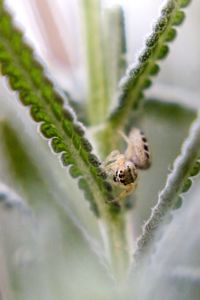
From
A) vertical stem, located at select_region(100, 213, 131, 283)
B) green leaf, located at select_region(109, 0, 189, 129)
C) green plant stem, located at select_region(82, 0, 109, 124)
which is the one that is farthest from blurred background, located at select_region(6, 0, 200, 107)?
vertical stem, located at select_region(100, 213, 131, 283)

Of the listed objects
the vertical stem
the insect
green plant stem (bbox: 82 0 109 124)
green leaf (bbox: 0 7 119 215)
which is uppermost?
green leaf (bbox: 0 7 119 215)

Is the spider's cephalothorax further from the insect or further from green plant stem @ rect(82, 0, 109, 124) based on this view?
green plant stem @ rect(82, 0, 109, 124)

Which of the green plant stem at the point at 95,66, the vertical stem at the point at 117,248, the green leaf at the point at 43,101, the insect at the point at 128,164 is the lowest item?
the vertical stem at the point at 117,248

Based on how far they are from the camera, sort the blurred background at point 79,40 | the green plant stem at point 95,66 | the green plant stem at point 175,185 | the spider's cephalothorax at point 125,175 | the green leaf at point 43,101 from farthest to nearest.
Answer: the blurred background at point 79,40 < the green plant stem at point 95,66 < the spider's cephalothorax at point 125,175 < the green plant stem at point 175,185 < the green leaf at point 43,101

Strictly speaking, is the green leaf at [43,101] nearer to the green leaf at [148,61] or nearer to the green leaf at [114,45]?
the green leaf at [148,61]

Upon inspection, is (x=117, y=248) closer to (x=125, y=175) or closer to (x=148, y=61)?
(x=125, y=175)

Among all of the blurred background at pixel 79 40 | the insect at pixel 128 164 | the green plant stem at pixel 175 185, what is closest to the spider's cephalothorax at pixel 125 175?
the insect at pixel 128 164

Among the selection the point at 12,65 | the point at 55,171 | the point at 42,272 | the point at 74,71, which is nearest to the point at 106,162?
the point at 55,171
